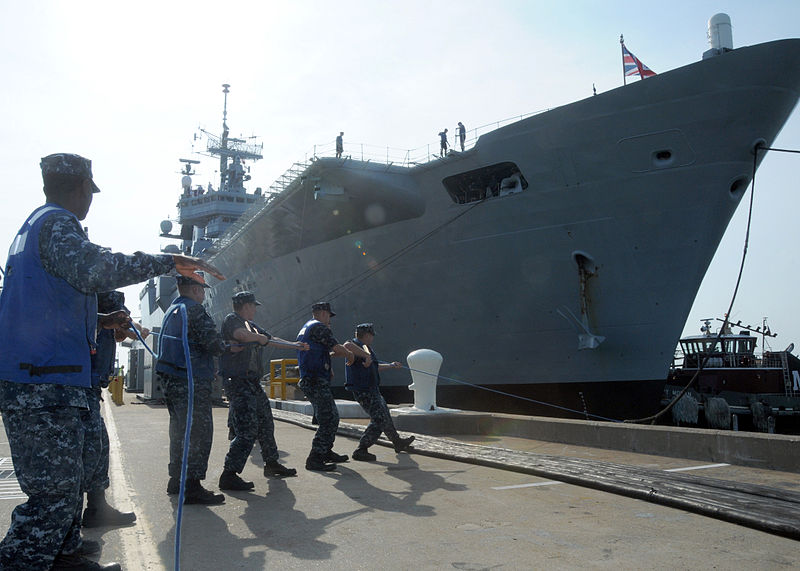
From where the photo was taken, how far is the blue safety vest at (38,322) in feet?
7.64

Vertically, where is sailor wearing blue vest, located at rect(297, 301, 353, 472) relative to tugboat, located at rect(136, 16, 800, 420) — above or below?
below

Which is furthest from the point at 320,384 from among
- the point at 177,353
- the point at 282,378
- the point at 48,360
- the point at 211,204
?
the point at 211,204

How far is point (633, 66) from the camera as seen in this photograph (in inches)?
504

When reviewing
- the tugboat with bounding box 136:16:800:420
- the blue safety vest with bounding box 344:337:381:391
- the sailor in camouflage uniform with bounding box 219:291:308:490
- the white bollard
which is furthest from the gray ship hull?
the sailor in camouflage uniform with bounding box 219:291:308:490

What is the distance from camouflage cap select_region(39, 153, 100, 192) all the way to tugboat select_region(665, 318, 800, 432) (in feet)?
Answer: 61.2

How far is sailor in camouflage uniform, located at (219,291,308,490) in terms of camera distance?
468 centimetres

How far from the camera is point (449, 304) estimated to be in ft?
50.3

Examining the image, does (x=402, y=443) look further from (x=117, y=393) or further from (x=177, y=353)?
(x=117, y=393)

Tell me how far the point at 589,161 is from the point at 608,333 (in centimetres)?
385

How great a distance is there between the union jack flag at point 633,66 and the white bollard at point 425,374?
26.3ft

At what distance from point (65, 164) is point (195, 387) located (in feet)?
6.86

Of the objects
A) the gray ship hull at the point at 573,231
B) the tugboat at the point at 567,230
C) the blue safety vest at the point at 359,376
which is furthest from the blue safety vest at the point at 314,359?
the gray ship hull at the point at 573,231

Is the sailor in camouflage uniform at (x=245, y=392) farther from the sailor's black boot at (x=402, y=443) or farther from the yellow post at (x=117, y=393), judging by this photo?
the yellow post at (x=117, y=393)

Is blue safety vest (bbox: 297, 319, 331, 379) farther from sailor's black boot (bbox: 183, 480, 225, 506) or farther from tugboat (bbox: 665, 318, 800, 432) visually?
tugboat (bbox: 665, 318, 800, 432)
